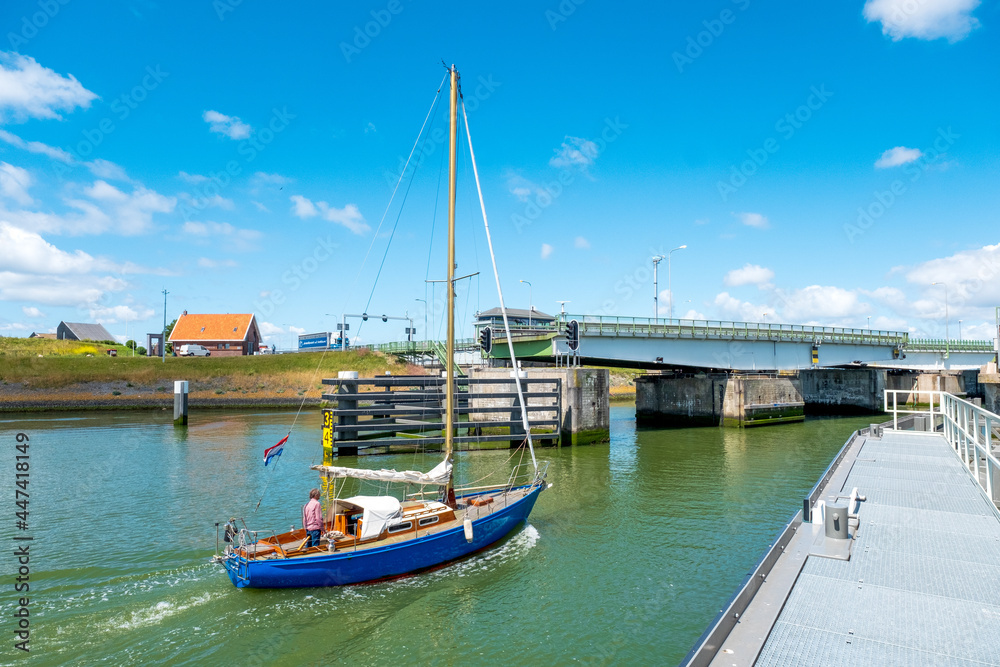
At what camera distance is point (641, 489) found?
25.7m

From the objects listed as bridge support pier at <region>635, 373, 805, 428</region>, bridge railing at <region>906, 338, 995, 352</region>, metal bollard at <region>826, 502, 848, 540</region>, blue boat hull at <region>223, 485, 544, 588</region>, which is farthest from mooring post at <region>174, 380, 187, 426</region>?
bridge railing at <region>906, 338, 995, 352</region>

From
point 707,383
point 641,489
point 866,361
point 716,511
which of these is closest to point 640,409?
point 707,383

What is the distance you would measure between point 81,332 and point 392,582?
131678 millimetres

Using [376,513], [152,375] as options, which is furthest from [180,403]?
[376,513]

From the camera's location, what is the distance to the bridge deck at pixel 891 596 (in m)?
6.84

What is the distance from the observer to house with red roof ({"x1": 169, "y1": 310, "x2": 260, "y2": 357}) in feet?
328

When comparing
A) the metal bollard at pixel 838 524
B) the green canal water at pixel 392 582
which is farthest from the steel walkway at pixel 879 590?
the green canal water at pixel 392 582

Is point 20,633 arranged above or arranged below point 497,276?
below

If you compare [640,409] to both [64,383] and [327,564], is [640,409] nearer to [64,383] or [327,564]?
[327,564]

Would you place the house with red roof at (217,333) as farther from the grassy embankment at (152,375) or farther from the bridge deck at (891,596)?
the bridge deck at (891,596)

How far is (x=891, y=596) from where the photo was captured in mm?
8352

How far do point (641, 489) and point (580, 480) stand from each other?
323cm

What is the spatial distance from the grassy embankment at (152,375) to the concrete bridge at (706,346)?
2802cm

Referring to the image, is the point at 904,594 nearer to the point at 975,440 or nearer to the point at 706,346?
the point at 975,440
